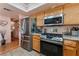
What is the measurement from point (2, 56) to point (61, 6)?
4.24 ft

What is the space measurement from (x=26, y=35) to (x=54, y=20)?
0.55m

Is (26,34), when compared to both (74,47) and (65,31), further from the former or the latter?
(74,47)

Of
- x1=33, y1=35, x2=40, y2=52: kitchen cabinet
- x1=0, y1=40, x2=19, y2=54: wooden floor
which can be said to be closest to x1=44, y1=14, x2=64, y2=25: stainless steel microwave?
x1=33, y1=35, x2=40, y2=52: kitchen cabinet

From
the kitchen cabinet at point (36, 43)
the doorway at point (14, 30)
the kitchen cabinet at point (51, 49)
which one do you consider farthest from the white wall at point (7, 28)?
the kitchen cabinet at point (51, 49)

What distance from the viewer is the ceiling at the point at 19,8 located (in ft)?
5.87

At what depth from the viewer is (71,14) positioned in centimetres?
173

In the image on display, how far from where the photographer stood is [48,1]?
1.79 m

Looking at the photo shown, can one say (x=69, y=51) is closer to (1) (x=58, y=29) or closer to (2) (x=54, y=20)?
(1) (x=58, y=29)

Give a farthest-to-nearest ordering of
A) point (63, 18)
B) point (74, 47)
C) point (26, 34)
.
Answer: point (26, 34) < point (63, 18) < point (74, 47)

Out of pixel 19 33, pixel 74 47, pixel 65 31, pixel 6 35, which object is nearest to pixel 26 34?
pixel 19 33

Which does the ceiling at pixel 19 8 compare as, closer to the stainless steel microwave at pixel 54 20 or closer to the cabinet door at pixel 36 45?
the stainless steel microwave at pixel 54 20

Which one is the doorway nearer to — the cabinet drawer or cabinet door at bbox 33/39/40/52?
cabinet door at bbox 33/39/40/52

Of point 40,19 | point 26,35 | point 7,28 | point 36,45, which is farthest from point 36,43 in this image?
point 7,28

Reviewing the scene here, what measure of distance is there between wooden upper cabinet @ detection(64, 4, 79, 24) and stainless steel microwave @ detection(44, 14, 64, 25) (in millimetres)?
64
